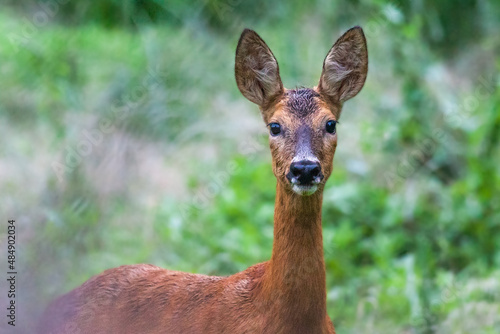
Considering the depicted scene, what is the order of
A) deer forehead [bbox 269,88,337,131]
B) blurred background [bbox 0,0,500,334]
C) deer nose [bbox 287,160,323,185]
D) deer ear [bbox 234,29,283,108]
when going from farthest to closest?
blurred background [bbox 0,0,500,334] < deer ear [bbox 234,29,283,108] < deer forehead [bbox 269,88,337,131] < deer nose [bbox 287,160,323,185]

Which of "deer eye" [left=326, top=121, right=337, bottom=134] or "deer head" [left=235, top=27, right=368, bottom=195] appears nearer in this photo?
"deer head" [left=235, top=27, right=368, bottom=195]

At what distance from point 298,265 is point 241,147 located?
187 inches

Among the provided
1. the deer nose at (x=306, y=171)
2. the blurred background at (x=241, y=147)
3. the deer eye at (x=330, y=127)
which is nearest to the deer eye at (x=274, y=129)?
the deer eye at (x=330, y=127)

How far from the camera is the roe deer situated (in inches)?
155

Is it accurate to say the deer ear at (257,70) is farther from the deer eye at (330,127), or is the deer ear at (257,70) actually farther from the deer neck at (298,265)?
the deer neck at (298,265)

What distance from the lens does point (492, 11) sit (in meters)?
9.00

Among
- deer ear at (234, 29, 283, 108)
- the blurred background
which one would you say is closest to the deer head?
deer ear at (234, 29, 283, 108)

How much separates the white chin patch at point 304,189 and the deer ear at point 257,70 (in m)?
0.77

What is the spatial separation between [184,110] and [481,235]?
3.39m

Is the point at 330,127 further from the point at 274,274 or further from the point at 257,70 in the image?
the point at 274,274

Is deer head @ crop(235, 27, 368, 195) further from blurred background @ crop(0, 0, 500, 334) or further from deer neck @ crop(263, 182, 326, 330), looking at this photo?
blurred background @ crop(0, 0, 500, 334)

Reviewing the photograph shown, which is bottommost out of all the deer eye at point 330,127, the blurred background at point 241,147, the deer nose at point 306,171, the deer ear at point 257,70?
the deer nose at point 306,171

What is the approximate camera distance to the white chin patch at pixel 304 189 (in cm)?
384

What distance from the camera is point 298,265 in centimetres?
397
